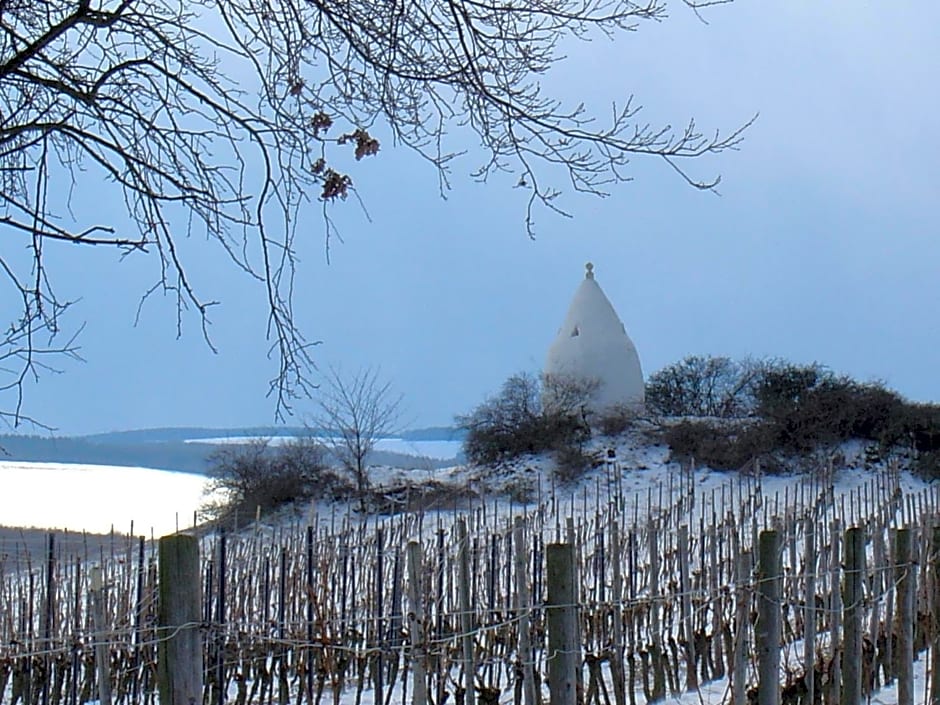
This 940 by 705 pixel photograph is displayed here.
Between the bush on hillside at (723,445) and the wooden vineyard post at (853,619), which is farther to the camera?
the bush on hillside at (723,445)

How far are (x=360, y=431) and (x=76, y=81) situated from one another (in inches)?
843

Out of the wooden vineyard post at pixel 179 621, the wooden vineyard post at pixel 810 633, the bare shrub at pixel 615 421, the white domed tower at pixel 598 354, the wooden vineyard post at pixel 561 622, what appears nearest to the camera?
the wooden vineyard post at pixel 179 621

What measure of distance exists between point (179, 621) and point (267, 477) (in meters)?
21.4

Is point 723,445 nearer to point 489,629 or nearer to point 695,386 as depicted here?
point 695,386

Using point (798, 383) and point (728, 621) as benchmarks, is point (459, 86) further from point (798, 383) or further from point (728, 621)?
point (798, 383)

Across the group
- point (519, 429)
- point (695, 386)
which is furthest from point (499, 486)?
point (695, 386)

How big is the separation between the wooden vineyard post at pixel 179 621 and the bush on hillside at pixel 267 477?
67.0 feet

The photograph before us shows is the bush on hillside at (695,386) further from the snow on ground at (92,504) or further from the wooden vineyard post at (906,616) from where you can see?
the wooden vineyard post at (906,616)

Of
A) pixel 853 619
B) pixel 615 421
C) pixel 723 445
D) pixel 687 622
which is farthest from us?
pixel 615 421

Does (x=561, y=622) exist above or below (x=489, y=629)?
above

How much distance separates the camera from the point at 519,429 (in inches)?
1013

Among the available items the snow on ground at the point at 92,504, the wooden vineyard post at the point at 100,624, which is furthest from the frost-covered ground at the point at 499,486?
the wooden vineyard post at the point at 100,624

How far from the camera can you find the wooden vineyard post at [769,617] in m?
3.79

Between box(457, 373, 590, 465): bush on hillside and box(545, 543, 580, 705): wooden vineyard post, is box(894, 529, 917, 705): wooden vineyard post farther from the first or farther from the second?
box(457, 373, 590, 465): bush on hillside
